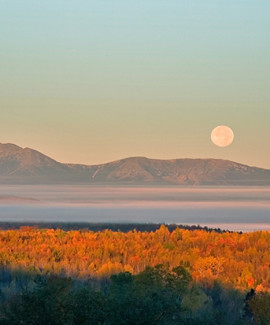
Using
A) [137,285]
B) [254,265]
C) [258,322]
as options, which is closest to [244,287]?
[254,265]

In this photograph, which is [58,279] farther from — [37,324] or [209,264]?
[209,264]

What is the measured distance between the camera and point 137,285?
53.5 metres

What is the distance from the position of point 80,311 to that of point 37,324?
292cm

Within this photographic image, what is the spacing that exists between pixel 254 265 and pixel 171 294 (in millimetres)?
139207

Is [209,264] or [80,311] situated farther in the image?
[209,264]

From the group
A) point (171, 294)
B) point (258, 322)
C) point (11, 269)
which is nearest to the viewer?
point (171, 294)

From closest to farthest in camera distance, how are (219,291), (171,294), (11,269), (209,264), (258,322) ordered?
(171,294)
(258,322)
(219,291)
(11,269)
(209,264)

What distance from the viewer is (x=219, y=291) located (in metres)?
130

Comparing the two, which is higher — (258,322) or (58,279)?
(58,279)

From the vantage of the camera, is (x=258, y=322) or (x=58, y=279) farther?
(x=258, y=322)

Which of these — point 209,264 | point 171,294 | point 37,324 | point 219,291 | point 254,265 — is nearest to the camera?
point 37,324

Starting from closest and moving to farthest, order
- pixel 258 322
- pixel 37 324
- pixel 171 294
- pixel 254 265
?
pixel 37 324 → pixel 171 294 → pixel 258 322 → pixel 254 265

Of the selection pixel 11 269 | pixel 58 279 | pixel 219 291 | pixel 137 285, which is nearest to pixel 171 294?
pixel 137 285

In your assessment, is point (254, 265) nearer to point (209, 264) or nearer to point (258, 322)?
point (209, 264)
